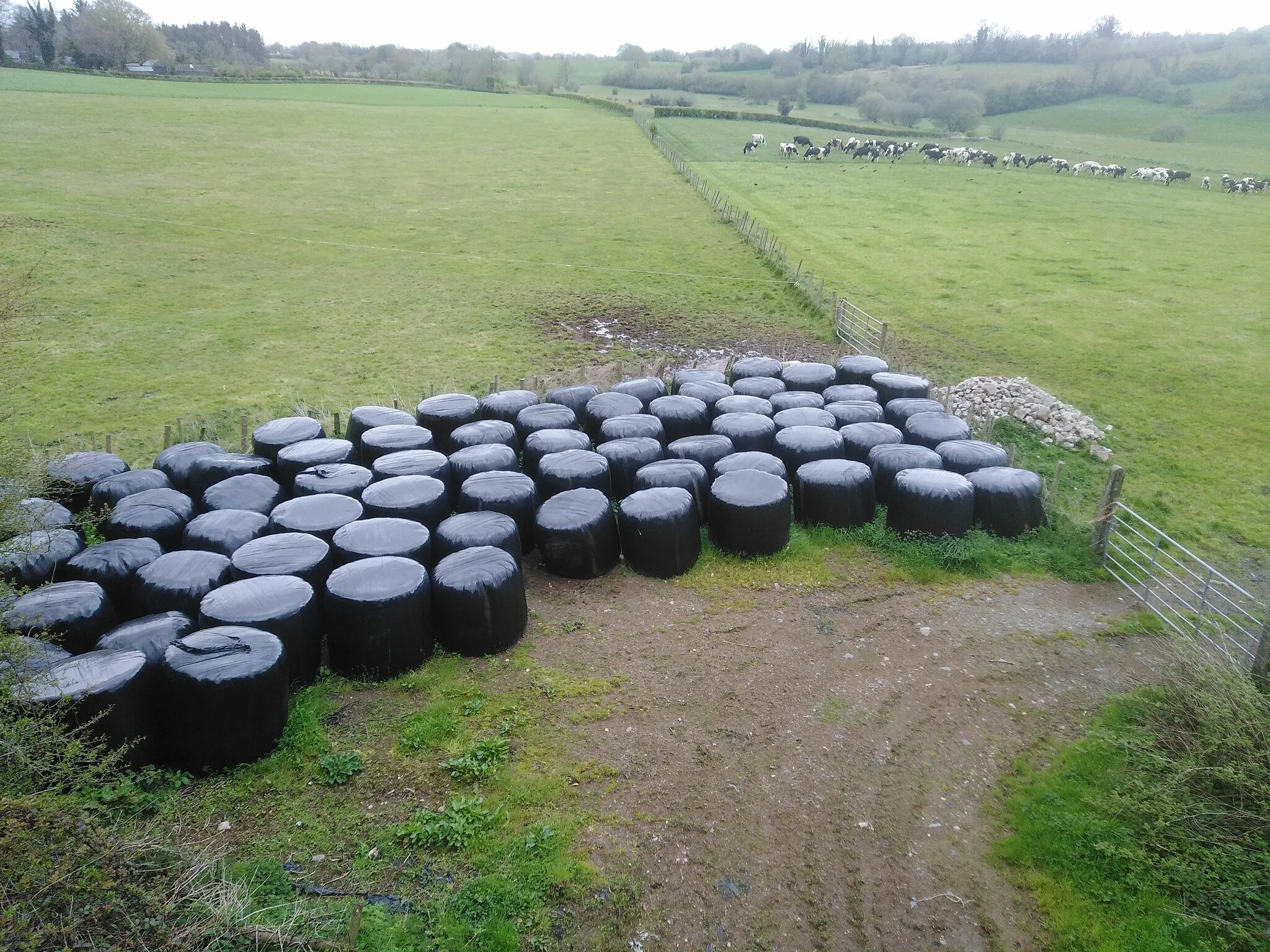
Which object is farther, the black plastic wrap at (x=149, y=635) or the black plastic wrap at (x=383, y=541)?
the black plastic wrap at (x=383, y=541)

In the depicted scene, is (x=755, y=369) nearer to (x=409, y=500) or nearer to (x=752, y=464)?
(x=752, y=464)

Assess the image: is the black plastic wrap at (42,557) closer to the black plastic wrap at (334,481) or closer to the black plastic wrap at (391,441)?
the black plastic wrap at (334,481)

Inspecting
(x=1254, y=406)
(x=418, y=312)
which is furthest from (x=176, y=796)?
(x=1254, y=406)

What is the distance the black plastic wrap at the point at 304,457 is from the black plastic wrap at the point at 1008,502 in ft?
33.5

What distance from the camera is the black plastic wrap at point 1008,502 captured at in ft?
41.6

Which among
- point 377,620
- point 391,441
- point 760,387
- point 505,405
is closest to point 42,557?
point 377,620

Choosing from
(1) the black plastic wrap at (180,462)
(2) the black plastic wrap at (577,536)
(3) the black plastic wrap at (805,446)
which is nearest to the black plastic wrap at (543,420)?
(2) the black plastic wrap at (577,536)

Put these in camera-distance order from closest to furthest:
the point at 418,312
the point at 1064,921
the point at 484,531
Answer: the point at 1064,921
the point at 484,531
the point at 418,312

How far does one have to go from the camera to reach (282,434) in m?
13.9

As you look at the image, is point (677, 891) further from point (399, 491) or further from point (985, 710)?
point (399, 491)

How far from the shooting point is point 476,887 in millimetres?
6922

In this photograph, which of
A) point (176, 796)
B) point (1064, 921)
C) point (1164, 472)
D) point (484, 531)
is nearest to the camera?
point (1064, 921)

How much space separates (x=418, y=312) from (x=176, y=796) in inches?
764

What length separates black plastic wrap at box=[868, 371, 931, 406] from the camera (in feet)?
54.0
